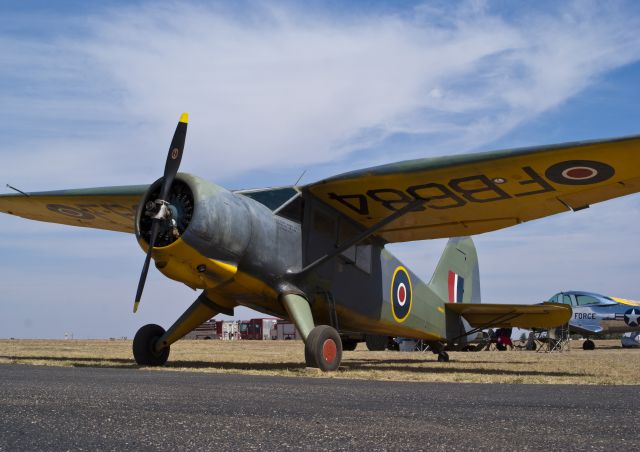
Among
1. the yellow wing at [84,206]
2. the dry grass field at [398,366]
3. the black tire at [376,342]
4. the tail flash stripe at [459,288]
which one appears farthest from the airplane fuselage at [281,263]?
the tail flash stripe at [459,288]

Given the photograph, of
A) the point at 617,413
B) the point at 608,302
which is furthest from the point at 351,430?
the point at 608,302

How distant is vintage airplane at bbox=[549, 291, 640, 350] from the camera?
104 feet

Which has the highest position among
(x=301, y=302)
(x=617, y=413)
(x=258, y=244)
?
(x=258, y=244)

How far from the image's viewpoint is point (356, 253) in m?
11.9

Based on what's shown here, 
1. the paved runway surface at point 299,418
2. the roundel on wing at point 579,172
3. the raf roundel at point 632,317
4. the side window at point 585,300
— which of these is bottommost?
the paved runway surface at point 299,418

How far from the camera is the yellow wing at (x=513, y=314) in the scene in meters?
13.4

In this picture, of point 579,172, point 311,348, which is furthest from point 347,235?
point 579,172

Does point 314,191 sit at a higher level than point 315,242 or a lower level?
higher

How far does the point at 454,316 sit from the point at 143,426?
12907mm

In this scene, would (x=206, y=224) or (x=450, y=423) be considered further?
(x=206, y=224)

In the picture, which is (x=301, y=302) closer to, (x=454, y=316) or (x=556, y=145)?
(x=556, y=145)

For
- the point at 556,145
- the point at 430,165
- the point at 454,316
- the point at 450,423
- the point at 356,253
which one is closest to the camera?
the point at 450,423

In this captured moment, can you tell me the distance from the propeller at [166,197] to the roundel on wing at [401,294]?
215 inches

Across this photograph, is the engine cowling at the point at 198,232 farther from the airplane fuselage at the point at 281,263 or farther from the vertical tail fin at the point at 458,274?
the vertical tail fin at the point at 458,274
